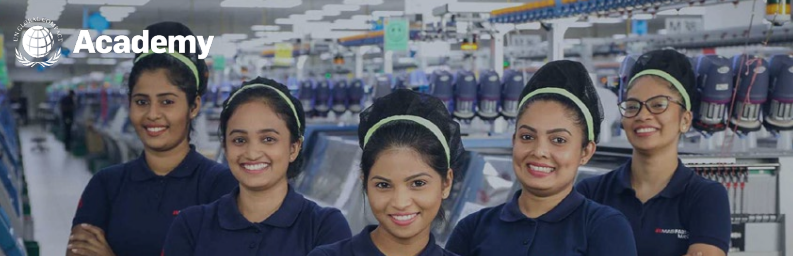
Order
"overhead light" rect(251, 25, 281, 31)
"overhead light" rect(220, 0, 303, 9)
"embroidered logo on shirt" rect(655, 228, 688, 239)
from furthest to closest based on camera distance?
"overhead light" rect(251, 25, 281, 31) → "overhead light" rect(220, 0, 303, 9) → "embroidered logo on shirt" rect(655, 228, 688, 239)

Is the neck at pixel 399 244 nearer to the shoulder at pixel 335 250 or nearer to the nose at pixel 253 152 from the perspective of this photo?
the shoulder at pixel 335 250

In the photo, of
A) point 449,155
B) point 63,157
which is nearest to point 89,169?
point 63,157

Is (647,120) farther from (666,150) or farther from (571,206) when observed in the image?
(571,206)

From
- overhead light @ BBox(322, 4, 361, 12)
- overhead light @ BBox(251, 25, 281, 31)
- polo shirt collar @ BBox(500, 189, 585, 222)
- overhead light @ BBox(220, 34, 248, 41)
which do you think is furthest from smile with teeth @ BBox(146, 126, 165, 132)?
overhead light @ BBox(220, 34, 248, 41)

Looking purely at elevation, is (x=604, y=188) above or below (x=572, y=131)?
below

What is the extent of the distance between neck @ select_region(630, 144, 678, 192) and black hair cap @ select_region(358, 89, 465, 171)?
36.7 inches

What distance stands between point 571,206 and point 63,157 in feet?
65.8

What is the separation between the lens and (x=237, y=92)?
8.96ft

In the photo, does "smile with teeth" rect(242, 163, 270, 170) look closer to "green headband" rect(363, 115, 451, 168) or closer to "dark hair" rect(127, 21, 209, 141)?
"green headband" rect(363, 115, 451, 168)

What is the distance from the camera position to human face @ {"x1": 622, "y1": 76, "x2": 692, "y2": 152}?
2.99 meters

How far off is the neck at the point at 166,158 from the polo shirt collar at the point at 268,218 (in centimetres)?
52

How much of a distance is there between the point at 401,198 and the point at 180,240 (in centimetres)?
71

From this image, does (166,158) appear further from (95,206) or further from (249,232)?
(249,232)

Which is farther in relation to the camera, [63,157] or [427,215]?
[63,157]
